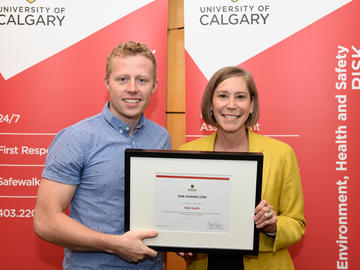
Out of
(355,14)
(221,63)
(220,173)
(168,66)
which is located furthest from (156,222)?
(355,14)

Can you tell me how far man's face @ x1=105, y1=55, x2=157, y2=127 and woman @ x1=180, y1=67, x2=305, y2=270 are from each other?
432 millimetres

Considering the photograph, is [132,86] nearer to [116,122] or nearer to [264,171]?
[116,122]

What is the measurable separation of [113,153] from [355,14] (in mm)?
2029

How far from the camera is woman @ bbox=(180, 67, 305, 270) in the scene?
5.64 feet

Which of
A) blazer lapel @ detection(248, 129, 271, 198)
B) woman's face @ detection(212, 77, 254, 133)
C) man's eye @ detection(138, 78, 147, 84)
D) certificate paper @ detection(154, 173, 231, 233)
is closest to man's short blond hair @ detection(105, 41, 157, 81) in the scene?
man's eye @ detection(138, 78, 147, 84)

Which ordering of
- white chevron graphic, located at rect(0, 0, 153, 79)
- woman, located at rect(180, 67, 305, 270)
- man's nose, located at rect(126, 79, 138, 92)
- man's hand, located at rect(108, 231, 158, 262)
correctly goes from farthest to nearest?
white chevron graphic, located at rect(0, 0, 153, 79), woman, located at rect(180, 67, 305, 270), man's nose, located at rect(126, 79, 138, 92), man's hand, located at rect(108, 231, 158, 262)

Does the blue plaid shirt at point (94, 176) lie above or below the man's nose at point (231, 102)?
below

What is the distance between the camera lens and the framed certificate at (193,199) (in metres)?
1.53

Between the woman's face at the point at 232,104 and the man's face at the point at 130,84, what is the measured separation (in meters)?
0.43

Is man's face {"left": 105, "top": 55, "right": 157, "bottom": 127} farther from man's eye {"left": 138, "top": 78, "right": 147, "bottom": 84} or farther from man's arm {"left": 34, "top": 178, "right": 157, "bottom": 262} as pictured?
man's arm {"left": 34, "top": 178, "right": 157, "bottom": 262}

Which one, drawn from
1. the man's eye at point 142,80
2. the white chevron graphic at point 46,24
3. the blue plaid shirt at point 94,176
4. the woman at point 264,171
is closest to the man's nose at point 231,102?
the woman at point 264,171

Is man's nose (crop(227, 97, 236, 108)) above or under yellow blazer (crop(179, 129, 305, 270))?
above

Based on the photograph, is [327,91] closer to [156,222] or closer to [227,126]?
[227,126]

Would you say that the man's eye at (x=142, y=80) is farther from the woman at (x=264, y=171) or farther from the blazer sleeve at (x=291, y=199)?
the blazer sleeve at (x=291, y=199)
